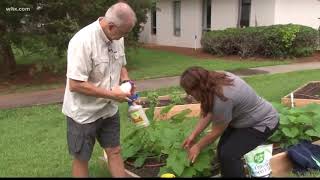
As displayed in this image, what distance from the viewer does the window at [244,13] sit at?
69.9 ft

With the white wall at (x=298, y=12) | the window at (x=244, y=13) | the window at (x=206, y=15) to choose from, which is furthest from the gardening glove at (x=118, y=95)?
the window at (x=206, y=15)

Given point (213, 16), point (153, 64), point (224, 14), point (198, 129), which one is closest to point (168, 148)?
point (198, 129)

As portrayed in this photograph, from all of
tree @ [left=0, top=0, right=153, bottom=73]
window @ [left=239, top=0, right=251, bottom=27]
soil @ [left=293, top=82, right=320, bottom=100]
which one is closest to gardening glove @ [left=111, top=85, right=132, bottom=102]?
soil @ [left=293, top=82, right=320, bottom=100]

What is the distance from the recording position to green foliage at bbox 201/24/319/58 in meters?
17.6

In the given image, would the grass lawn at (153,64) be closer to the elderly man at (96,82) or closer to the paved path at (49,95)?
the paved path at (49,95)

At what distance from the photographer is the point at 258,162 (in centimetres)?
471

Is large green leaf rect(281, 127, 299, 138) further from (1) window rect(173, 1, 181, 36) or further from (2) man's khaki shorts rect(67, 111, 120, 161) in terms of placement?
(1) window rect(173, 1, 181, 36)

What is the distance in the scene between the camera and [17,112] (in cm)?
966

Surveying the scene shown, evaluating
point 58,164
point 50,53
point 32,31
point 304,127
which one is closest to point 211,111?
point 304,127

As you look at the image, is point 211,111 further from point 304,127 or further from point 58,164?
point 58,164

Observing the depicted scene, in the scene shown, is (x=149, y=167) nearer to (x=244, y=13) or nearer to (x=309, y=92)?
(x=309, y=92)

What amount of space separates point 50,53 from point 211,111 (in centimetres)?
933

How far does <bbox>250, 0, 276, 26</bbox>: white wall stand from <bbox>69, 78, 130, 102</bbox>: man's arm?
16.5m

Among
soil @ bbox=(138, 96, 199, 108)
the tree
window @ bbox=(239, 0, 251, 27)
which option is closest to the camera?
soil @ bbox=(138, 96, 199, 108)
